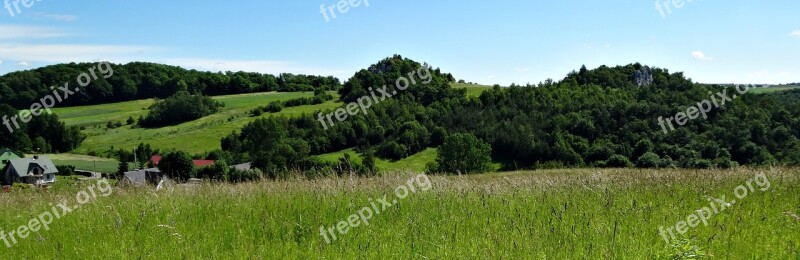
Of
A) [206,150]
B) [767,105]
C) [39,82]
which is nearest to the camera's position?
[767,105]

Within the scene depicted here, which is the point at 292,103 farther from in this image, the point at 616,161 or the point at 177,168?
the point at 177,168

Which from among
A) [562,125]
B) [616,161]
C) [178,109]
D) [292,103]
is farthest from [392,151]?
[178,109]

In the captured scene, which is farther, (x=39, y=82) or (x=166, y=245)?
(x=39, y=82)

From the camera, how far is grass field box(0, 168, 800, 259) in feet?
16.3

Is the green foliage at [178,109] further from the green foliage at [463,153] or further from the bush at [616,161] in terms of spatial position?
the bush at [616,161]

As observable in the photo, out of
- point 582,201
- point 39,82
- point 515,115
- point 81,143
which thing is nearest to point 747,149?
point 515,115

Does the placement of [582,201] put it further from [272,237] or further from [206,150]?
[206,150]

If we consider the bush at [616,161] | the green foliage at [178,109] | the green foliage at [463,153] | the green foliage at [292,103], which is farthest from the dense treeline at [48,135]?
the bush at [616,161]

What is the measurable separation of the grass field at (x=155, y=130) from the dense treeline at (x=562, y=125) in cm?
840

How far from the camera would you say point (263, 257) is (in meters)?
4.85

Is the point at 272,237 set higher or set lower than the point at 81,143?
higher

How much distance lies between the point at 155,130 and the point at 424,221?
12327cm

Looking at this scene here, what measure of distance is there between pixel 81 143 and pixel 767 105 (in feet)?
385

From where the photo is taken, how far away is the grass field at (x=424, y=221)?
4.98m
